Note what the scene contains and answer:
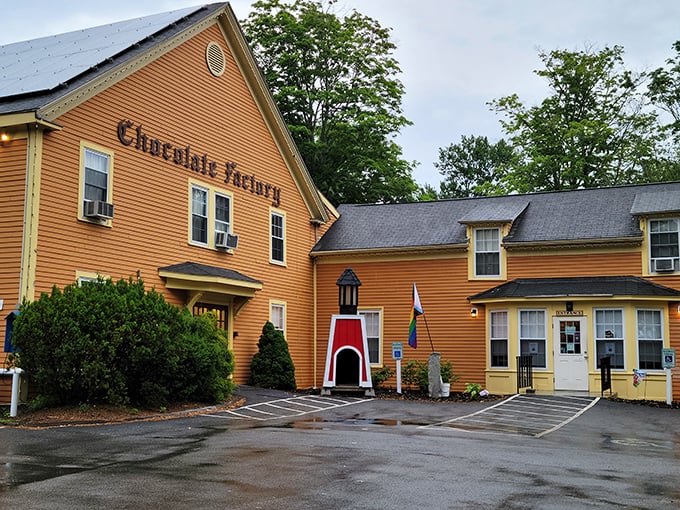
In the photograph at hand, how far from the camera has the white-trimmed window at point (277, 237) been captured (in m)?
24.6

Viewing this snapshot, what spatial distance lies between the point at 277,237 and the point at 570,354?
9.25 meters

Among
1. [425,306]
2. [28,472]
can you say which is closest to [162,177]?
[425,306]

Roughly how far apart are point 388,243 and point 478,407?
27.6 ft

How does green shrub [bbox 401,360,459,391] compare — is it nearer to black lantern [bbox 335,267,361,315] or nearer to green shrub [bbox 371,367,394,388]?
green shrub [bbox 371,367,394,388]

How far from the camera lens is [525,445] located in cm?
1206

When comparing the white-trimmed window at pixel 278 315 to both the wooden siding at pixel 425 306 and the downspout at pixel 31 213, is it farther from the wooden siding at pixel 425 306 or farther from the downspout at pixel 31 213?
the downspout at pixel 31 213

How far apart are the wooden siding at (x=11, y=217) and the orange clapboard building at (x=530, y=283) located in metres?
12.3

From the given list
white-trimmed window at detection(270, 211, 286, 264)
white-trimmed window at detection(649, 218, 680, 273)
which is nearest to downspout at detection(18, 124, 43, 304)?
white-trimmed window at detection(270, 211, 286, 264)

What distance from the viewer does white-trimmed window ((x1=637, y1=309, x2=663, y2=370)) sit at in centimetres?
2206

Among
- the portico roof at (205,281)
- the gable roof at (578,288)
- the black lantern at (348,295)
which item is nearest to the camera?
the portico roof at (205,281)

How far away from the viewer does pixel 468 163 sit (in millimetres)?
65125

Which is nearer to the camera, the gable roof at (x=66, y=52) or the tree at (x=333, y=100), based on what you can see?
the gable roof at (x=66, y=52)

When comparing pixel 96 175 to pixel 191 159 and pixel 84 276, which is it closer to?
pixel 84 276

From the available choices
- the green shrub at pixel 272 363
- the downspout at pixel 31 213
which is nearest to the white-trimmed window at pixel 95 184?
the downspout at pixel 31 213
